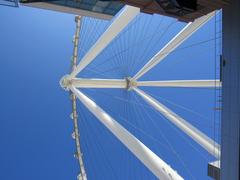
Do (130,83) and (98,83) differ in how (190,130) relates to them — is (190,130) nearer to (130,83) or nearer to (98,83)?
(98,83)

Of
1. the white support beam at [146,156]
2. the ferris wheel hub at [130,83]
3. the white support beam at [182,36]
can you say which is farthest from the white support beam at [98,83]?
the white support beam at [146,156]

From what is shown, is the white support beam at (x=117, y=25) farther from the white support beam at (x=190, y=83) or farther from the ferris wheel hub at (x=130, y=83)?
the ferris wheel hub at (x=130, y=83)

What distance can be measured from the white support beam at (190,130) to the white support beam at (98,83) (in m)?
2.76

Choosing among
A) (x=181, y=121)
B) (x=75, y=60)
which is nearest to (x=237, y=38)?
(x=181, y=121)

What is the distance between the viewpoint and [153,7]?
11445mm

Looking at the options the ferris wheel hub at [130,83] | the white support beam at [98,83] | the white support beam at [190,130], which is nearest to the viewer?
the white support beam at [190,130]

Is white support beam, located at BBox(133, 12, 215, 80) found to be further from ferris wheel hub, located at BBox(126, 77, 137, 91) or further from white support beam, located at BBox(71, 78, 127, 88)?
white support beam, located at BBox(71, 78, 127, 88)

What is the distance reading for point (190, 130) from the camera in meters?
18.0

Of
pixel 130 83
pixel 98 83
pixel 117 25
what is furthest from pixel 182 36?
pixel 130 83

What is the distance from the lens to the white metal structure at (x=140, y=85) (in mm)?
11366

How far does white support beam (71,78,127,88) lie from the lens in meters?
23.9

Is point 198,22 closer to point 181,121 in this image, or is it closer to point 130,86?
point 181,121

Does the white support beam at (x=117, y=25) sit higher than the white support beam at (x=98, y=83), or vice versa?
the white support beam at (x=117, y=25)

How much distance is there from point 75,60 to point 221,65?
26.9 m
